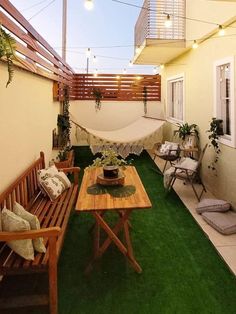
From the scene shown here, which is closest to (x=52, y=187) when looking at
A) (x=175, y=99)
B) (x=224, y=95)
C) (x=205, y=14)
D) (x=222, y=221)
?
(x=222, y=221)

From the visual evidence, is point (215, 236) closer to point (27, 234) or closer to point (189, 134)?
point (27, 234)

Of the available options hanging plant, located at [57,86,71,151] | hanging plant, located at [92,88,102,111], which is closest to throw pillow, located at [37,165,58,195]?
hanging plant, located at [57,86,71,151]

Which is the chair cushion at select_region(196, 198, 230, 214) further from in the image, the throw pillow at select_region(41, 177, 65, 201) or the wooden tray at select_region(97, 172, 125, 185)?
the throw pillow at select_region(41, 177, 65, 201)

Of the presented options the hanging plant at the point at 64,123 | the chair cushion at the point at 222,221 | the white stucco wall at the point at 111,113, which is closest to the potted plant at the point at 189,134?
the chair cushion at the point at 222,221

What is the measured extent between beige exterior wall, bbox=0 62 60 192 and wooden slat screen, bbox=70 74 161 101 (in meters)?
3.70

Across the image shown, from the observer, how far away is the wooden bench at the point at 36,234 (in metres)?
1.74

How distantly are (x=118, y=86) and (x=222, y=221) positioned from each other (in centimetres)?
545

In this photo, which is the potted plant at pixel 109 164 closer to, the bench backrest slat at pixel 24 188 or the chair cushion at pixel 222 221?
the bench backrest slat at pixel 24 188

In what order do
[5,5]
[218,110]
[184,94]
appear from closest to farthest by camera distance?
[5,5] < [218,110] < [184,94]

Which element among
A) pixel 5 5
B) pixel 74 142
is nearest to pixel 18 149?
pixel 5 5

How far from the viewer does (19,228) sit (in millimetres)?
1772

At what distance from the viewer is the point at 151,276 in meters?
2.19

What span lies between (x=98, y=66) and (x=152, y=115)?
2049 mm

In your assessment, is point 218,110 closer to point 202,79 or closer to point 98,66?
point 202,79
